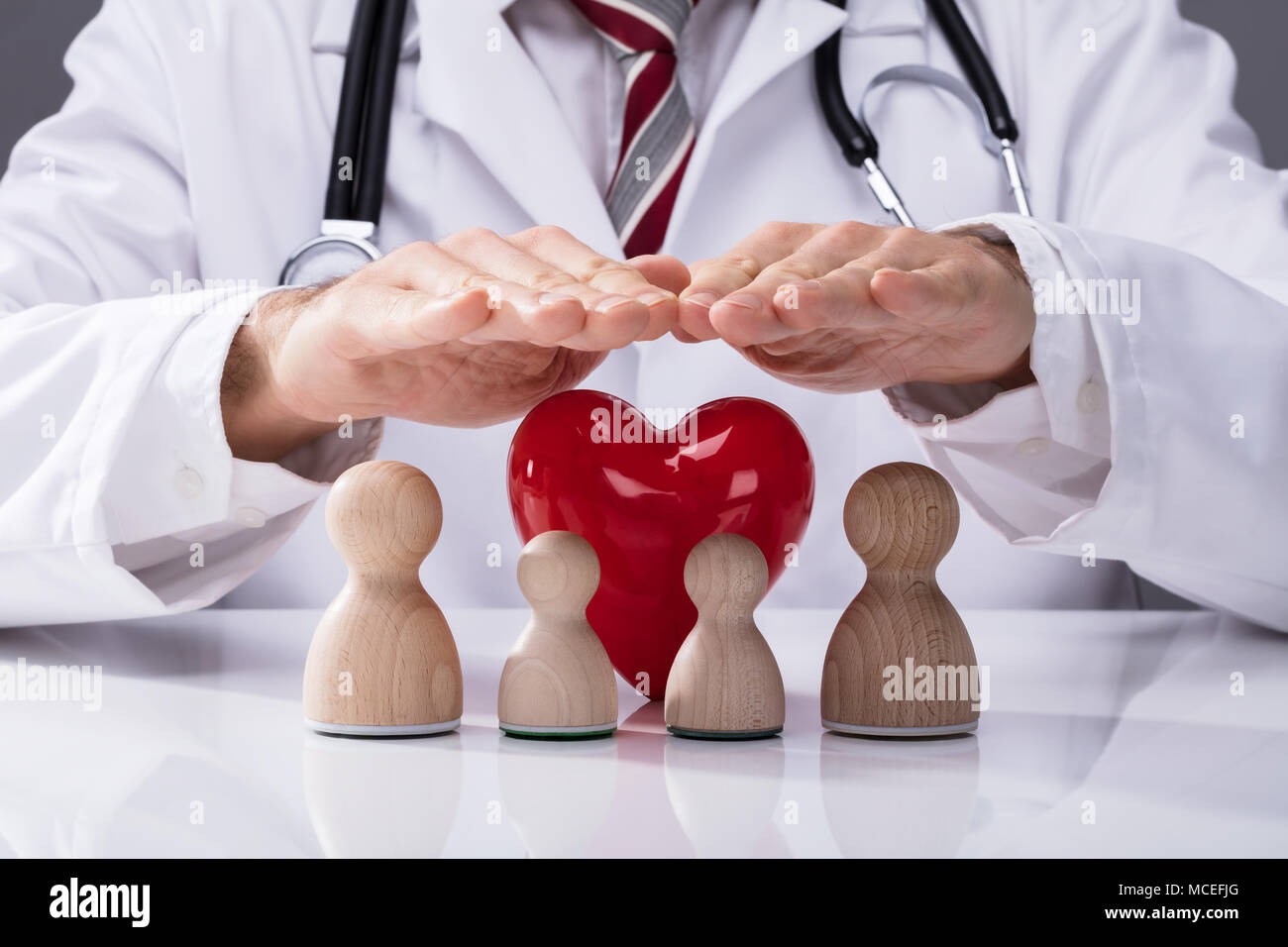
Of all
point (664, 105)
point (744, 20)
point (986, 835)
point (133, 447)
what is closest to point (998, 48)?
point (744, 20)

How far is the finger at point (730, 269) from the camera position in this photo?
1.83ft

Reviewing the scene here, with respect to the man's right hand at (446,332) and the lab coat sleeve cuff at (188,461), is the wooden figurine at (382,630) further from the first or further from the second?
the lab coat sleeve cuff at (188,461)

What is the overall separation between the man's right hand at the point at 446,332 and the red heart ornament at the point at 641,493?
0.18ft

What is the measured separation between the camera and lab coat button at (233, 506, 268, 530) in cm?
81

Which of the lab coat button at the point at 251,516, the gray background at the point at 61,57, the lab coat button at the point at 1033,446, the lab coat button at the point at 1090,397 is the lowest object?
the lab coat button at the point at 251,516

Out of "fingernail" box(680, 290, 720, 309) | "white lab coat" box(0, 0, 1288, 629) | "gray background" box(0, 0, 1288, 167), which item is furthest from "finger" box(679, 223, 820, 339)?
"gray background" box(0, 0, 1288, 167)

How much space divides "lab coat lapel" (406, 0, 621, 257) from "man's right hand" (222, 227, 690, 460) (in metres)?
0.45

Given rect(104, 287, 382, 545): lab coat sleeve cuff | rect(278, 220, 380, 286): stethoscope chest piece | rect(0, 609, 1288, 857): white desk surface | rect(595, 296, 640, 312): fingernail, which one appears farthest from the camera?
rect(278, 220, 380, 286): stethoscope chest piece

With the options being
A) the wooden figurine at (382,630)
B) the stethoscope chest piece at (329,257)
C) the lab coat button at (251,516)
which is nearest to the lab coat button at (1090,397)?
the wooden figurine at (382,630)

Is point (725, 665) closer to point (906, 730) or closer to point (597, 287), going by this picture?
point (906, 730)

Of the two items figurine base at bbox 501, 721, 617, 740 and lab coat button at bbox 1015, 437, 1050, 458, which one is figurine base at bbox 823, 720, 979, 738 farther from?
lab coat button at bbox 1015, 437, 1050, 458

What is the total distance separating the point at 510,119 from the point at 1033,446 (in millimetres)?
690

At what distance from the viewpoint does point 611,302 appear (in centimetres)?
54
